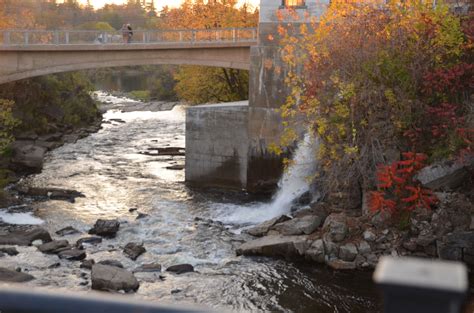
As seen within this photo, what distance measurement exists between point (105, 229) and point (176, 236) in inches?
83.8

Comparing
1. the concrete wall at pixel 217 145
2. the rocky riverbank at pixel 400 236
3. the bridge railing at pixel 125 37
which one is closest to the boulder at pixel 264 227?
the rocky riverbank at pixel 400 236

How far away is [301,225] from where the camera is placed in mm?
17766

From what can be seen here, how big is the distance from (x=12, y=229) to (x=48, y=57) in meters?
10.0

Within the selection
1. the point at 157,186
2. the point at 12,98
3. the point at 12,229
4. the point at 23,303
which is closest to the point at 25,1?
the point at 12,98

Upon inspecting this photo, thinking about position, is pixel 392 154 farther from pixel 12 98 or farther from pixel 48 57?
pixel 12 98

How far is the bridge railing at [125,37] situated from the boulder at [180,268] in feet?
43.2

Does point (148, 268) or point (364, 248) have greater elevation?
point (364, 248)

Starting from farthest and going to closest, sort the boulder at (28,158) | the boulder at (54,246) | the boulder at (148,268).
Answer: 1. the boulder at (28,158)
2. the boulder at (54,246)
3. the boulder at (148,268)

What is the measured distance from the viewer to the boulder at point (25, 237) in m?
17.4

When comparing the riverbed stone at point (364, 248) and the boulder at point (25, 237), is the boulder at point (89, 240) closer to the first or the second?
the boulder at point (25, 237)

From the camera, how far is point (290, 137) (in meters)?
20.8

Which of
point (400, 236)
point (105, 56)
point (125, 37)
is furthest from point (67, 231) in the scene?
point (125, 37)

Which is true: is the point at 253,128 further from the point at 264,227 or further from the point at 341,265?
the point at 341,265

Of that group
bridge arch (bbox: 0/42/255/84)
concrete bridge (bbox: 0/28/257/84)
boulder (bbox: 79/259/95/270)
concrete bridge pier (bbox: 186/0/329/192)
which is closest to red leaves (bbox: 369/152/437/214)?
boulder (bbox: 79/259/95/270)
